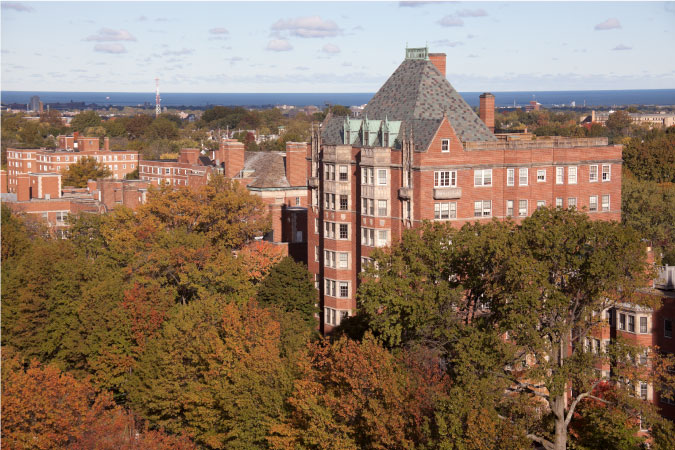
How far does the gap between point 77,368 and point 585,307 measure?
47443 mm

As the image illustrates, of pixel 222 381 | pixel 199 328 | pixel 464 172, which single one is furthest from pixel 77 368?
pixel 464 172

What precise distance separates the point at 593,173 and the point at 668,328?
24.3 metres

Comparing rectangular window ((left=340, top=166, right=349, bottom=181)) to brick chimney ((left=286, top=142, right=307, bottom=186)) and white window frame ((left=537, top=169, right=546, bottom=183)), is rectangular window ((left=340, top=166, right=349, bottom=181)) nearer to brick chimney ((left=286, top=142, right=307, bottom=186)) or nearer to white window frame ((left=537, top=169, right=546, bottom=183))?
white window frame ((left=537, top=169, right=546, bottom=183))

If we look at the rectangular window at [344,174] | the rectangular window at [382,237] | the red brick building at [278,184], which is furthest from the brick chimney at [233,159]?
the rectangular window at [382,237]

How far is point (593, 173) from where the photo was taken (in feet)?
335

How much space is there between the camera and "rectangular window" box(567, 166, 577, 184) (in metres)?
101

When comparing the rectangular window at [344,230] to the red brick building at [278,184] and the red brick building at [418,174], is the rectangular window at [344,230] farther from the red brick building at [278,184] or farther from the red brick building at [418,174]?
the red brick building at [278,184]

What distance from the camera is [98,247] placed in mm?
117500

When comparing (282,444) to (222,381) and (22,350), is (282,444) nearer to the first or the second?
(222,381)

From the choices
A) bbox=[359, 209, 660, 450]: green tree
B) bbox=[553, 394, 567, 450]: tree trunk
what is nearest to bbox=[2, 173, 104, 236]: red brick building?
bbox=[359, 209, 660, 450]: green tree

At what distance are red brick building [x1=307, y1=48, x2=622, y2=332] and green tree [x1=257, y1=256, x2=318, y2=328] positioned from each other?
1.44 meters

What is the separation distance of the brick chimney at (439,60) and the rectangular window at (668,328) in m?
38.2

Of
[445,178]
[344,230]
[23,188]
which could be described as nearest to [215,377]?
[344,230]

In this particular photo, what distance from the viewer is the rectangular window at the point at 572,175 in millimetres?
100812
